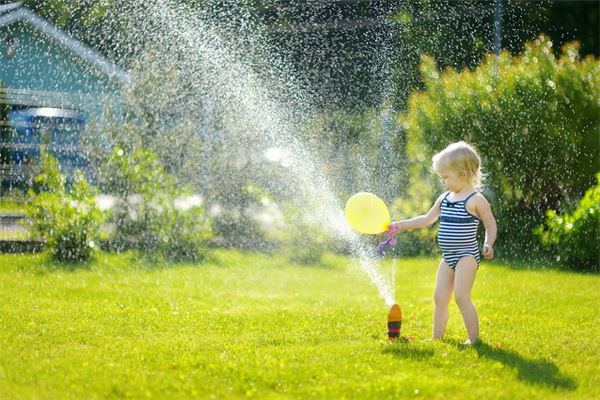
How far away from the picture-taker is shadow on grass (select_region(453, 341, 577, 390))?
4.38 meters

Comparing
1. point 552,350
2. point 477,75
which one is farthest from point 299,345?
point 477,75

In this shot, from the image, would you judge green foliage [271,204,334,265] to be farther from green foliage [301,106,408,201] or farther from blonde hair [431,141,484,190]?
blonde hair [431,141,484,190]

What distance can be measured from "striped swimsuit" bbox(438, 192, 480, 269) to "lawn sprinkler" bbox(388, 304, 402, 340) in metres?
0.44

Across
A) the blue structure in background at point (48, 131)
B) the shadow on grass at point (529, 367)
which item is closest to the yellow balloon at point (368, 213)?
the shadow on grass at point (529, 367)

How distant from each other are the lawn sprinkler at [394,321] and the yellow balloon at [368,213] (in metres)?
0.52

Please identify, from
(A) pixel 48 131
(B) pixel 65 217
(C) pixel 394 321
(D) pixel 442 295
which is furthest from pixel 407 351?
(A) pixel 48 131

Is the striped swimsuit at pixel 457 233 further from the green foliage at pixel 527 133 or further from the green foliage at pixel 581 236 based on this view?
the green foliage at pixel 527 133

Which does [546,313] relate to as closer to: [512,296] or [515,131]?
[512,296]

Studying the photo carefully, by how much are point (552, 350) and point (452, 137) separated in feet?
20.3

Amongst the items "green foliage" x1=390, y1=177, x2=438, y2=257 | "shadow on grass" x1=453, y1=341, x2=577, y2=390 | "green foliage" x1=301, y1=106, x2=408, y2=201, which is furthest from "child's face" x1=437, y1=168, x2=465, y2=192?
"green foliage" x1=301, y1=106, x2=408, y2=201

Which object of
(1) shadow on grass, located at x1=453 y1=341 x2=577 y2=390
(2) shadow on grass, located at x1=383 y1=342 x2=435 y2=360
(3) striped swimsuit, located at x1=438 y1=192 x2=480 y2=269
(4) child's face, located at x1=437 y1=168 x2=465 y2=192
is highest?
(4) child's face, located at x1=437 y1=168 x2=465 y2=192

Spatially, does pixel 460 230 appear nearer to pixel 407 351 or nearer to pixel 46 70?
pixel 407 351

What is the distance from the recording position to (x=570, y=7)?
912 inches

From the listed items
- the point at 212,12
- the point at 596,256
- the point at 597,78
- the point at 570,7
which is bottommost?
the point at 596,256
